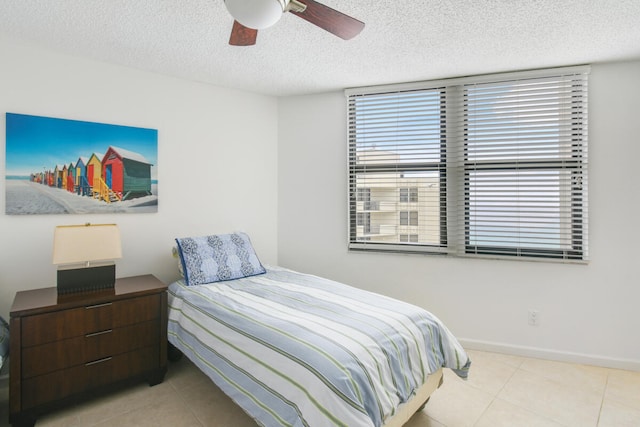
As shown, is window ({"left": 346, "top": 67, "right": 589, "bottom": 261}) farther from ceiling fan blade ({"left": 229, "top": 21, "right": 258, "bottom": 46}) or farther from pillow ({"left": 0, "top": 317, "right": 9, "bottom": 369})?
pillow ({"left": 0, "top": 317, "right": 9, "bottom": 369})

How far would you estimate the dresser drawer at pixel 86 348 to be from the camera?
6.64 feet

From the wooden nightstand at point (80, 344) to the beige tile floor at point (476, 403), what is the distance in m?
0.15

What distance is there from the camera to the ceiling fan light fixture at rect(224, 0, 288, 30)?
1394mm

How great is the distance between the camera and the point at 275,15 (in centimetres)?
148

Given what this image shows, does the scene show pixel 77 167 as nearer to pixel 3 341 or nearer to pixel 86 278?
pixel 86 278

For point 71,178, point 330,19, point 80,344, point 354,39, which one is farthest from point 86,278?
point 354,39

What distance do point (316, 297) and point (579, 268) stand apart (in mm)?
2184

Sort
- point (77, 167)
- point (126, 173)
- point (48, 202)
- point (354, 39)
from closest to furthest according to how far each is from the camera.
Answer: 1. point (354, 39)
2. point (48, 202)
3. point (77, 167)
4. point (126, 173)

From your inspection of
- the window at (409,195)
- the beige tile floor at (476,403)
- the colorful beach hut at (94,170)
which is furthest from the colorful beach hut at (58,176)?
the window at (409,195)

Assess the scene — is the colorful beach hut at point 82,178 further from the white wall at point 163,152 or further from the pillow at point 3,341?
the pillow at point 3,341

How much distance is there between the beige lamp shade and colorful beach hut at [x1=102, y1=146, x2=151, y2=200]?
53cm

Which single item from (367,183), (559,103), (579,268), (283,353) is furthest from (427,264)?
(283,353)

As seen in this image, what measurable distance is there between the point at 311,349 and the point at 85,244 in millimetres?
1712

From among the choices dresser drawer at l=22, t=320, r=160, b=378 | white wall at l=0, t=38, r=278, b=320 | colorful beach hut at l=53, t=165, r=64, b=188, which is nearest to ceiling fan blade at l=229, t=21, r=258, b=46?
white wall at l=0, t=38, r=278, b=320
